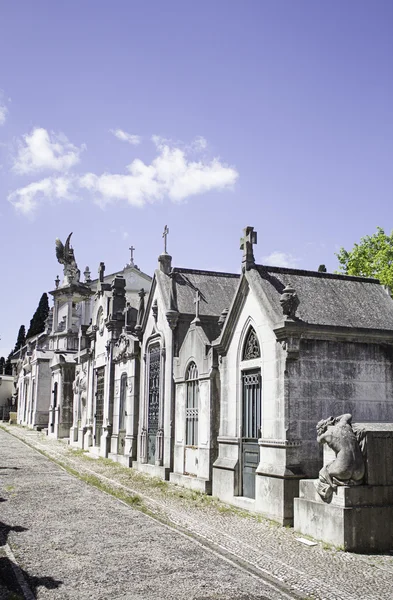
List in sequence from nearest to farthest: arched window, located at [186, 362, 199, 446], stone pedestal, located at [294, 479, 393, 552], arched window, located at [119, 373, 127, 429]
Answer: stone pedestal, located at [294, 479, 393, 552] < arched window, located at [186, 362, 199, 446] < arched window, located at [119, 373, 127, 429]

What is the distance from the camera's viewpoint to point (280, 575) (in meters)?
7.95

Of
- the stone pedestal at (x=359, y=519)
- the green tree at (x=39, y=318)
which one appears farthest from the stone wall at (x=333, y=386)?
the green tree at (x=39, y=318)

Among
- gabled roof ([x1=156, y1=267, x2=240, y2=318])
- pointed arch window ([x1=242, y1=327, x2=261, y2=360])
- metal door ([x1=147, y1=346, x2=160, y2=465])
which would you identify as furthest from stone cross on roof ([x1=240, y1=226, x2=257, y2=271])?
metal door ([x1=147, y1=346, x2=160, y2=465])

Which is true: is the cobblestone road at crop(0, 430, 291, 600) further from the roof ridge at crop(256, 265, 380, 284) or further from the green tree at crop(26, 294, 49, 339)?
the green tree at crop(26, 294, 49, 339)

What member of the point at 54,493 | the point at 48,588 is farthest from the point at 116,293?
the point at 48,588

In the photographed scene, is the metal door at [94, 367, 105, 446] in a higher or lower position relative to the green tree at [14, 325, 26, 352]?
lower

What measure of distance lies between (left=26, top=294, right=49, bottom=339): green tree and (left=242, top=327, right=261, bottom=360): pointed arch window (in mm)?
71915

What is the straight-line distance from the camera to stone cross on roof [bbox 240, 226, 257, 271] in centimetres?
1392

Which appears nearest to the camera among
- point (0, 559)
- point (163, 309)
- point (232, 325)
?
point (0, 559)

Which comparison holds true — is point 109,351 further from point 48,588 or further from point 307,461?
point 48,588

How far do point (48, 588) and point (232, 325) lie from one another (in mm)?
8063

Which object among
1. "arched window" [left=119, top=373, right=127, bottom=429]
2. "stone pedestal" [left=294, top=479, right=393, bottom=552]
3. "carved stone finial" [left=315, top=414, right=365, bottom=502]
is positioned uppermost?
"arched window" [left=119, top=373, right=127, bottom=429]

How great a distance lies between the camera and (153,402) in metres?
20.8

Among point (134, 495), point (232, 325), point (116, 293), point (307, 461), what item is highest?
point (116, 293)
